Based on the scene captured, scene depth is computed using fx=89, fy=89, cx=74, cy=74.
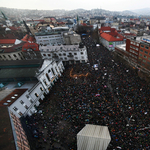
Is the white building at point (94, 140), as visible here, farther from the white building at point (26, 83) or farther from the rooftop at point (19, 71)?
the rooftop at point (19, 71)

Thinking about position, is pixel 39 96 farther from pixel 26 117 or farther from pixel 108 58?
pixel 108 58

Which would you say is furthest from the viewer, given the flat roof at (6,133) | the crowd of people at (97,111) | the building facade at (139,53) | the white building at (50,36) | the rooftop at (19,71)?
the white building at (50,36)

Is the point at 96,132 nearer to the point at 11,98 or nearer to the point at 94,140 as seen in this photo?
the point at 94,140

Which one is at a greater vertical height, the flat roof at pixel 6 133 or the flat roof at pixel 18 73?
the flat roof at pixel 18 73

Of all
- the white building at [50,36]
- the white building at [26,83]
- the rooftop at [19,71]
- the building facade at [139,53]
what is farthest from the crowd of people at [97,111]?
the white building at [50,36]

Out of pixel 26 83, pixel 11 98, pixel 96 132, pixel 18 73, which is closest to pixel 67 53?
pixel 18 73

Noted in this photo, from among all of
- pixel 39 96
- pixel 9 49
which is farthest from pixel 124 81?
pixel 9 49
